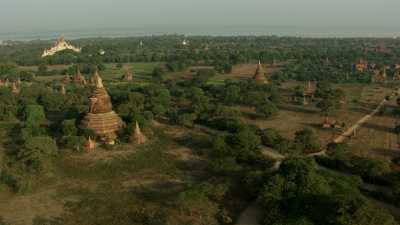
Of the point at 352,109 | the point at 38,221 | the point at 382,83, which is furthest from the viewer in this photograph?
the point at 382,83

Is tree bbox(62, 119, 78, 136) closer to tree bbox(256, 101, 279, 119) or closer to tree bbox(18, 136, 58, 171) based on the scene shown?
tree bbox(18, 136, 58, 171)

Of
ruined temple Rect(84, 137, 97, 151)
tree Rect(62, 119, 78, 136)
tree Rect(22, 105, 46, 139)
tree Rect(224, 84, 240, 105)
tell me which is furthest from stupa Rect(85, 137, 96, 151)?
tree Rect(224, 84, 240, 105)

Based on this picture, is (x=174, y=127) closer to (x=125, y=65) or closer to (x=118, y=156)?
(x=118, y=156)

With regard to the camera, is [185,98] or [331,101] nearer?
[331,101]

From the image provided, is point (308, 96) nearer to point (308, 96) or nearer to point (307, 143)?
point (308, 96)

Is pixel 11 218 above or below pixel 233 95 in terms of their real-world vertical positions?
below

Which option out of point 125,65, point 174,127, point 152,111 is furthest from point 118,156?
point 125,65

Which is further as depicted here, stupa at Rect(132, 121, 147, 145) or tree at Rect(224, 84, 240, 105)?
tree at Rect(224, 84, 240, 105)

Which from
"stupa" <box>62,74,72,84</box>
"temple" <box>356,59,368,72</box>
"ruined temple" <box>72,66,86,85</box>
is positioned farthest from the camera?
"temple" <box>356,59,368,72</box>

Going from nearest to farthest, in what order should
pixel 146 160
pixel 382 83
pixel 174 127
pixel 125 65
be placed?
pixel 146 160 < pixel 174 127 < pixel 382 83 < pixel 125 65

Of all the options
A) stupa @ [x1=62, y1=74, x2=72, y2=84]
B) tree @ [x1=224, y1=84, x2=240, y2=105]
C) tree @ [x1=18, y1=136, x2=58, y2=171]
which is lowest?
tree @ [x1=18, y1=136, x2=58, y2=171]
